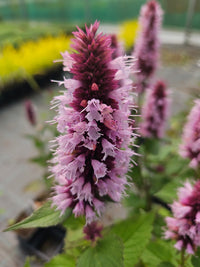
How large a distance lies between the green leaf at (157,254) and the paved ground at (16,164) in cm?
90

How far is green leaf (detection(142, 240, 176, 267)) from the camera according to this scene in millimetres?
1192

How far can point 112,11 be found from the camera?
11.1 metres

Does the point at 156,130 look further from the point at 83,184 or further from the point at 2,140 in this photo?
the point at 2,140

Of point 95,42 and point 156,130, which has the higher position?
point 95,42

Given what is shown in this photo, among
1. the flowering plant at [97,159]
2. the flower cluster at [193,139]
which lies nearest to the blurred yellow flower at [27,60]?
the flower cluster at [193,139]

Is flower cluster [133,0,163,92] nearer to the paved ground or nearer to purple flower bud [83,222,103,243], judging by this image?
the paved ground

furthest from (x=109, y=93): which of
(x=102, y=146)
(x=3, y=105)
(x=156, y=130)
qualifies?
(x=3, y=105)

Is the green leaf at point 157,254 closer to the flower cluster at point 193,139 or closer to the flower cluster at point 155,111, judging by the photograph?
the flower cluster at point 193,139

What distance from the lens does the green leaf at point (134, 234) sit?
107 cm

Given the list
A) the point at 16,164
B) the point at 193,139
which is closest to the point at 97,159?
the point at 193,139

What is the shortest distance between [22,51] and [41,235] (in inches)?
186

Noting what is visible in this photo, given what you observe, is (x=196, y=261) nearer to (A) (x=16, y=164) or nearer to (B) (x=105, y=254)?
(B) (x=105, y=254)

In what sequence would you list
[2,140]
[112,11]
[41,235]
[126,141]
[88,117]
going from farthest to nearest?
[112,11], [2,140], [41,235], [126,141], [88,117]

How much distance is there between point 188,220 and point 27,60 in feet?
16.5
